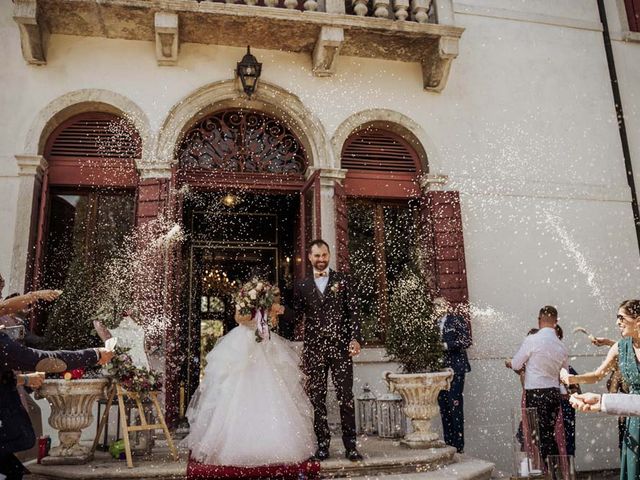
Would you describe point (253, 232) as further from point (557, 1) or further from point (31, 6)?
point (557, 1)

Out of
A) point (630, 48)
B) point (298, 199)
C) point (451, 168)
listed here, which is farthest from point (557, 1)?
point (298, 199)

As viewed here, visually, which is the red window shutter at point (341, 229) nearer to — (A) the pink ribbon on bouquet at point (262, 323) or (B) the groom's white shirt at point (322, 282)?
(B) the groom's white shirt at point (322, 282)

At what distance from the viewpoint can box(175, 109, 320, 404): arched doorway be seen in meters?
8.03

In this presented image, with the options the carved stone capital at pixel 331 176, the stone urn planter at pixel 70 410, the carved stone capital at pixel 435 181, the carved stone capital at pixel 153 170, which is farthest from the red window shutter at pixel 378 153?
the stone urn planter at pixel 70 410

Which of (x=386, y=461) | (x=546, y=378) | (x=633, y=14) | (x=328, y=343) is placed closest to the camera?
(x=386, y=461)

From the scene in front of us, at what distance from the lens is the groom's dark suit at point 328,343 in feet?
16.3

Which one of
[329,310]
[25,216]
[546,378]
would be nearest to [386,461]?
[329,310]

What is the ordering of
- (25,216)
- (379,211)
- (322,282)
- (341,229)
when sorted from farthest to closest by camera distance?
(379,211)
(341,229)
(25,216)
(322,282)

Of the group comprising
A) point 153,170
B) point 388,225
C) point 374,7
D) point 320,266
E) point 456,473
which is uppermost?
point 374,7

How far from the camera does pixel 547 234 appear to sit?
8594mm

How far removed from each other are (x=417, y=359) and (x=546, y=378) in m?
1.31

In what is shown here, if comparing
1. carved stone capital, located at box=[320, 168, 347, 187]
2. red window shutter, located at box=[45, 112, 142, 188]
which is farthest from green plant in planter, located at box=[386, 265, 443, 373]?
red window shutter, located at box=[45, 112, 142, 188]

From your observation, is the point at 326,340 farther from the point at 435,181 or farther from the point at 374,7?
the point at 374,7

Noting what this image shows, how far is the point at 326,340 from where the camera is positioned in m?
5.07
